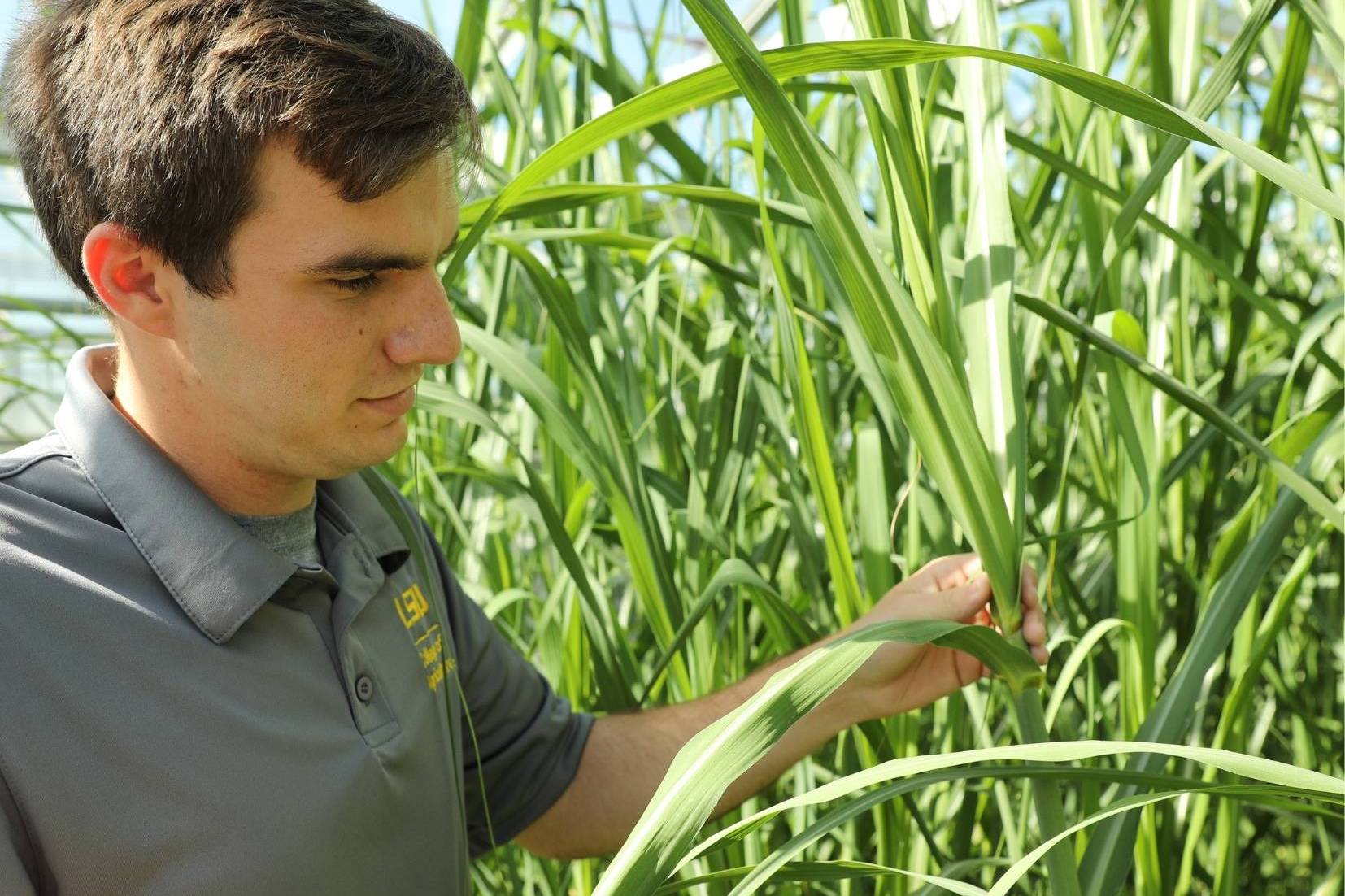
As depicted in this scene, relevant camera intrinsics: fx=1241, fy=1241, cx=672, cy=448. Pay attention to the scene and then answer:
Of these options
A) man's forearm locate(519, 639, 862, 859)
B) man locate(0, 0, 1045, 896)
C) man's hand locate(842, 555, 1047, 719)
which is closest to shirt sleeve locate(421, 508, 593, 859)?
man's forearm locate(519, 639, 862, 859)

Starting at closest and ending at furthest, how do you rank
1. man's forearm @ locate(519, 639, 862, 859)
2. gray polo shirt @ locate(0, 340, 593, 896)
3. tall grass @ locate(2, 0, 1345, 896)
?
tall grass @ locate(2, 0, 1345, 896) → gray polo shirt @ locate(0, 340, 593, 896) → man's forearm @ locate(519, 639, 862, 859)

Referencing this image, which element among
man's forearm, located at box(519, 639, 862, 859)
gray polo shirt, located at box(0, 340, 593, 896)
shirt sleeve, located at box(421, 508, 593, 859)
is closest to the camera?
gray polo shirt, located at box(0, 340, 593, 896)

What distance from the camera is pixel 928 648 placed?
0.60 metres

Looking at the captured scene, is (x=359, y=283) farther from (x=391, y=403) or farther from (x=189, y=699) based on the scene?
(x=189, y=699)

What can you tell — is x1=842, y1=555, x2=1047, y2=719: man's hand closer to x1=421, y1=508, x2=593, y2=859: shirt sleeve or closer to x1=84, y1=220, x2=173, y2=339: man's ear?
x1=421, y1=508, x2=593, y2=859: shirt sleeve

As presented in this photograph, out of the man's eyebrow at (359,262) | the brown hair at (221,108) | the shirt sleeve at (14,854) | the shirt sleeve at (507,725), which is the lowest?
the shirt sleeve at (507,725)

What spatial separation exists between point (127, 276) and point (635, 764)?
39 cm

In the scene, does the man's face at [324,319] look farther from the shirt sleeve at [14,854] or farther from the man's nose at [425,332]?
the shirt sleeve at [14,854]

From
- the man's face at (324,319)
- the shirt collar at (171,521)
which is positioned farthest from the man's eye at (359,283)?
the shirt collar at (171,521)

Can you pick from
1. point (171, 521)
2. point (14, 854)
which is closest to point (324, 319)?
point (171, 521)

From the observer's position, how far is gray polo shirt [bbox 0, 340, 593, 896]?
1.73 feet

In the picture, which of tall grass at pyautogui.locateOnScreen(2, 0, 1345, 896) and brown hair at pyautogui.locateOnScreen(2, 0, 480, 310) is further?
brown hair at pyautogui.locateOnScreen(2, 0, 480, 310)

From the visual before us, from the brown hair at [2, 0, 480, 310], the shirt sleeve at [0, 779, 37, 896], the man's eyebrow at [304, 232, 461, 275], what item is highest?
the brown hair at [2, 0, 480, 310]

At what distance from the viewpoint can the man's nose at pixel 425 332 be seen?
0.57 m
